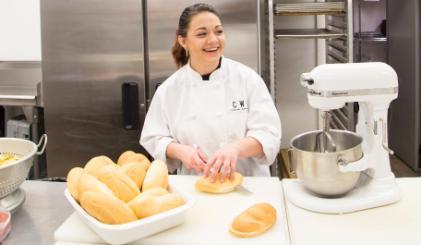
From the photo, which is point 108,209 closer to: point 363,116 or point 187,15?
point 363,116

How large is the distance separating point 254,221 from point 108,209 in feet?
1.11

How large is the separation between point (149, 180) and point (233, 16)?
1.58m

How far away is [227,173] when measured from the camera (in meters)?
1.44

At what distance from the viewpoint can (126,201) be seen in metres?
1.18

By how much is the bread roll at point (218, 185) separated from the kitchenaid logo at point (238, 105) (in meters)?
0.58

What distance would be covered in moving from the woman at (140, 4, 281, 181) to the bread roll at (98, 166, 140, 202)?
2.17ft

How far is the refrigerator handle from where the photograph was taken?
2711 millimetres

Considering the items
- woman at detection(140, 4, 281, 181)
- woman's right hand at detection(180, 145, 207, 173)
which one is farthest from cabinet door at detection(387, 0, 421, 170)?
woman's right hand at detection(180, 145, 207, 173)

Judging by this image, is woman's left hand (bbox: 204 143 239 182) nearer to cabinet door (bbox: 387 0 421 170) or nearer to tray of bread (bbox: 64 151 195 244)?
tray of bread (bbox: 64 151 195 244)

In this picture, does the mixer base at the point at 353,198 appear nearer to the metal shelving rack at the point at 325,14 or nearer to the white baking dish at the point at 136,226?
the white baking dish at the point at 136,226

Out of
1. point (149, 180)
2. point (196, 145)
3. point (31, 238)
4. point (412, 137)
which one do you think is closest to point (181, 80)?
point (196, 145)

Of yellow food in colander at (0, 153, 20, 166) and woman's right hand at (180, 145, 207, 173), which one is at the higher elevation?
yellow food in colander at (0, 153, 20, 166)

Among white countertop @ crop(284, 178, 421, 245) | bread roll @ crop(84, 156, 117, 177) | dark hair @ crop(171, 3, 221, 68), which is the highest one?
dark hair @ crop(171, 3, 221, 68)

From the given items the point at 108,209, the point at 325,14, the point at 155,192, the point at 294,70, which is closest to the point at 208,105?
the point at 155,192
